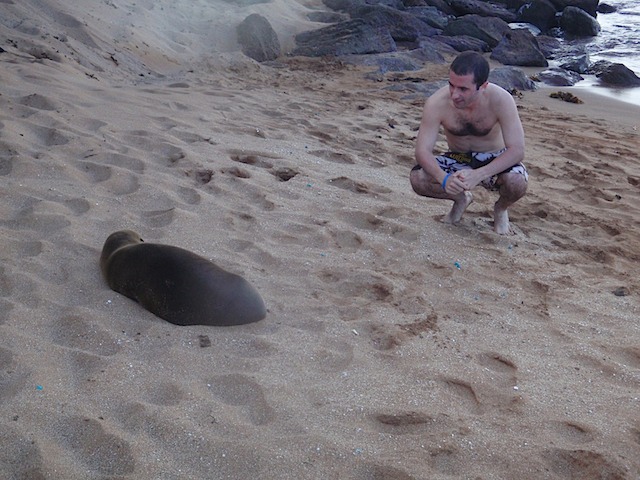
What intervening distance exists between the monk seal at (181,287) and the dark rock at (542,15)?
1718 cm

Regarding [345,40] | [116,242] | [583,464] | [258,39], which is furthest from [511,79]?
[583,464]

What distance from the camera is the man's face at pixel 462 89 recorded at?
14.1 ft

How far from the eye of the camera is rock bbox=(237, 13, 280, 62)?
35.4 feet

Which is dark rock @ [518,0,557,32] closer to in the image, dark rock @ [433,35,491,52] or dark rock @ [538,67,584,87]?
dark rock @ [433,35,491,52]

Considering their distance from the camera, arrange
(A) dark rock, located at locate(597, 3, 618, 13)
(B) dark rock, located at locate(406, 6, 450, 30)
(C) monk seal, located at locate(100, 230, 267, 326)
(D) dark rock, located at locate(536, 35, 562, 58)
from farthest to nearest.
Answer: (A) dark rock, located at locate(597, 3, 618, 13) → (B) dark rock, located at locate(406, 6, 450, 30) → (D) dark rock, located at locate(536, 35, 562, 58) → (C) monk seal, located at locate(100, 230, 267, 326)

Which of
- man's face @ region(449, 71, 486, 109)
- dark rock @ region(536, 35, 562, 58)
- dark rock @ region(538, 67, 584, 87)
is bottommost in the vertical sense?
dark rock @ region(536, 35, 562, 58)

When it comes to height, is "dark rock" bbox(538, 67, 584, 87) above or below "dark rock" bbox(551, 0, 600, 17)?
below

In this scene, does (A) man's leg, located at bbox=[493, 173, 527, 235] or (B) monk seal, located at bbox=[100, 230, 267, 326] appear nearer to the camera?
(B) monk seal, located at bbox=[100, 230, 267, 326]

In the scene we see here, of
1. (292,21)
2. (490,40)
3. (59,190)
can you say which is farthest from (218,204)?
(490,40)

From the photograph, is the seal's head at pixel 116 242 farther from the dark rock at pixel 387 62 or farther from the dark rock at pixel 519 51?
the dark rock at pixel 519 51

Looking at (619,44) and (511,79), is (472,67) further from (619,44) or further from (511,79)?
(619,44)

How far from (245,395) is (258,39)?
9.08m

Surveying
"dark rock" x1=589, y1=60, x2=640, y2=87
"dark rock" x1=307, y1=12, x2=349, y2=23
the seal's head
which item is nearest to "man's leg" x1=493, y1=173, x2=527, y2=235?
the seal's head

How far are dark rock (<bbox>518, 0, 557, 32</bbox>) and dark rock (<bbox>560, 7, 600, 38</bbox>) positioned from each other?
848 mm
